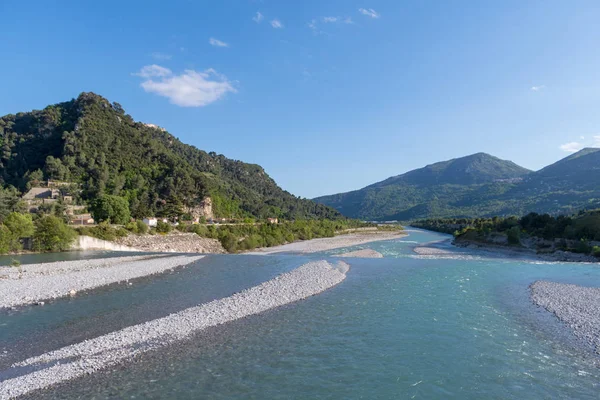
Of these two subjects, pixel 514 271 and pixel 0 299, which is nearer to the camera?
pixel 0 299

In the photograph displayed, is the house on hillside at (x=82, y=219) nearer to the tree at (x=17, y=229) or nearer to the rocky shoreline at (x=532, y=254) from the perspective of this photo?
the tree at (x=17, y=229)

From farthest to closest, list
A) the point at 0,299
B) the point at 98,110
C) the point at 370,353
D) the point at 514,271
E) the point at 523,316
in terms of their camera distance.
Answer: the point at 98,110
the point at 514,271
the point at 0,299
the point at 523,316
the point at 370,353

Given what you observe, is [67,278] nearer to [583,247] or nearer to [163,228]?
[163,228]

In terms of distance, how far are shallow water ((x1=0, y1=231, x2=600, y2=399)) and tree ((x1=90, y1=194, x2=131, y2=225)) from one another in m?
46.0

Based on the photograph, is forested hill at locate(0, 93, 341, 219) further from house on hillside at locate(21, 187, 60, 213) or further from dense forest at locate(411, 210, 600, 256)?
dense forest at locate(411, 210, 600, 256)

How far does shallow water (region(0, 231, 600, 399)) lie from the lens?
33.7 ft

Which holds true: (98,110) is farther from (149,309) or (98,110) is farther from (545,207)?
(545,207)

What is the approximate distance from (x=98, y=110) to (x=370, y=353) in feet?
393

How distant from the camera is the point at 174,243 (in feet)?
190

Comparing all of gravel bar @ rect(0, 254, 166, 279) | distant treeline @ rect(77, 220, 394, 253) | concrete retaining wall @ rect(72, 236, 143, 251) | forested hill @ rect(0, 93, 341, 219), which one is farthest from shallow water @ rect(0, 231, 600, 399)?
forested hill @ rect(0, 93, 341, 219)

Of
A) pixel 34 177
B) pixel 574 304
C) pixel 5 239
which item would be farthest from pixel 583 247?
pixel 34 177

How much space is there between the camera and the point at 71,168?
85.4 m

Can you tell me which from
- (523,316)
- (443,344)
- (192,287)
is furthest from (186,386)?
(523,316)

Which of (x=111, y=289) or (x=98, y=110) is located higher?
(x=98, y=110)
